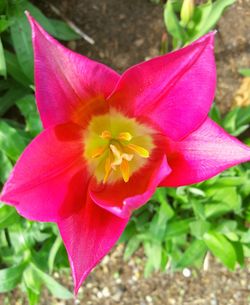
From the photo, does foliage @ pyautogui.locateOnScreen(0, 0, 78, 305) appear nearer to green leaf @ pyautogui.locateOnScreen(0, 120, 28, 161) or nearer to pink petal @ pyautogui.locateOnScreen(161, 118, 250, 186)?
green leaf @ pyautogui.locateOnScreen(0, 120, 28, 161)

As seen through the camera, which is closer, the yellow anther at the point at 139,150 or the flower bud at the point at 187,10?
the yellow anther at the point at 139,150

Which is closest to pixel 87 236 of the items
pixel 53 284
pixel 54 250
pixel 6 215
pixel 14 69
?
pixel 6 215

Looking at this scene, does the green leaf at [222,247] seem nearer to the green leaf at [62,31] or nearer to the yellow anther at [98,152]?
Answer: the yellow anther at [98,152]

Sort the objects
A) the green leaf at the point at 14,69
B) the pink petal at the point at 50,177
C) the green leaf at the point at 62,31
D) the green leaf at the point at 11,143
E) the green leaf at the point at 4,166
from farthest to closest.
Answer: the green leaf at the point at 62,31
the green leaf at the point at 14,69
the green leaf at the point at 4,166
the green leaf at the point at 11,143
the pink petal at the point at 50,177

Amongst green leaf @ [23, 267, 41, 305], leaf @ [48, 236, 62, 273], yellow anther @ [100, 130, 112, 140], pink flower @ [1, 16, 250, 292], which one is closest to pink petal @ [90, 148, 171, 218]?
pink flower @ [1, 16, 250, 292]

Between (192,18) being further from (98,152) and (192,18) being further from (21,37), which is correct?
(98,152)

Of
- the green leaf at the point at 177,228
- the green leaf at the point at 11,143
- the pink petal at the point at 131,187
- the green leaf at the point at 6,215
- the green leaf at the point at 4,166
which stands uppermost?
the pink petal at the point at 131,187

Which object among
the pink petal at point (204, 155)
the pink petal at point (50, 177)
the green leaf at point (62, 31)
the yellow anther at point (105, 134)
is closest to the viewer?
the pink petal at point (50, 177)

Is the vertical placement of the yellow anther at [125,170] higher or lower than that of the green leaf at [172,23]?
lower

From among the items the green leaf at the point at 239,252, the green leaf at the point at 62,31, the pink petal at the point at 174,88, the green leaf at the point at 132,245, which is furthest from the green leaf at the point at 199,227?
the green leaf at the point at 62,31
